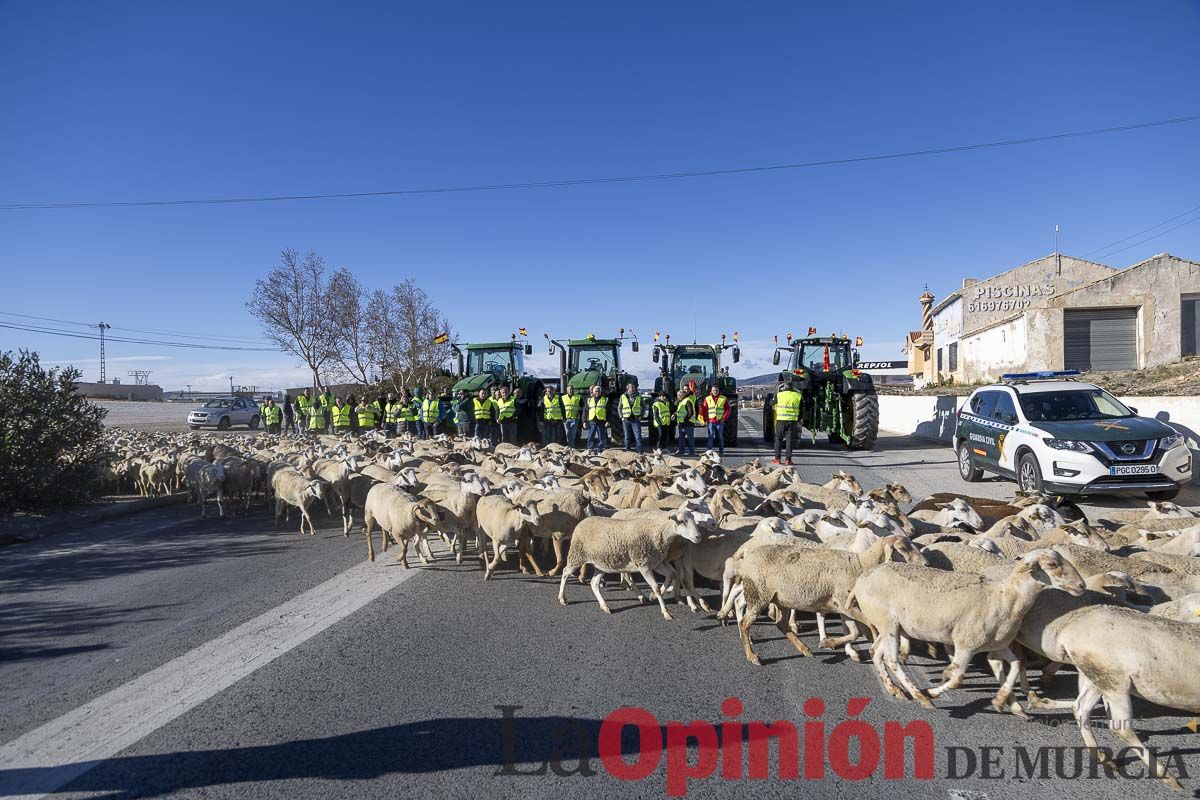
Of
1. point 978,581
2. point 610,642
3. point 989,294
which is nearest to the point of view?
point 978,581

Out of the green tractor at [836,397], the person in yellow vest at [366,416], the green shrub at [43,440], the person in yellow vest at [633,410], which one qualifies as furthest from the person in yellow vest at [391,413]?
the green tractor at [836,397]

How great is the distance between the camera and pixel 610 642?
5047 mm

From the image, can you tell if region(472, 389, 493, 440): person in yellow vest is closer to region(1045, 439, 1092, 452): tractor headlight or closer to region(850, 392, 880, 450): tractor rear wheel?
region(850, 392, 880, 450): tractor rear wheel

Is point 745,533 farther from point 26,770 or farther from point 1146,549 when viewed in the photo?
point 26,770

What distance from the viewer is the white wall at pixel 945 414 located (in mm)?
11984

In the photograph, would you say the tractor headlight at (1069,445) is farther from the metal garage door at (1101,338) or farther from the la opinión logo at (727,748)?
the metal garage door at (1101,338)

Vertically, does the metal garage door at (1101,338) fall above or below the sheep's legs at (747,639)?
above

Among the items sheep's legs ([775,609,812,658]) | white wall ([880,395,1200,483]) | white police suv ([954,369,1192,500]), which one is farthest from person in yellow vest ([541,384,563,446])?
white wall ([880,395,1200,483])

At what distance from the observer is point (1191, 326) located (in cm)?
2680

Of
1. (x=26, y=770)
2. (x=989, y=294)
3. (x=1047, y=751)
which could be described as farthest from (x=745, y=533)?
(x=989, y=294)

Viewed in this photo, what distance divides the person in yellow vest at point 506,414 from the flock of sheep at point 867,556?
21.5 feet

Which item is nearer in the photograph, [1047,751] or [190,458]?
[1047,751]

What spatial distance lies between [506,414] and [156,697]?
43.0 ft

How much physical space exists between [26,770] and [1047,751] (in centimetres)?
523
